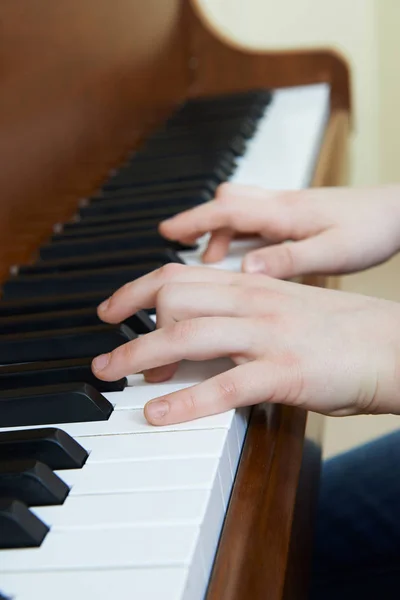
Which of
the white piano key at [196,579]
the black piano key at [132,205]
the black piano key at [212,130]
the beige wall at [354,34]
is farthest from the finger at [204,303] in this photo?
the beige wall at [354,34]

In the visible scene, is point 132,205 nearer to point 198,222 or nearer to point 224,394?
point 198,222

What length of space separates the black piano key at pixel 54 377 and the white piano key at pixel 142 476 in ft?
0.40

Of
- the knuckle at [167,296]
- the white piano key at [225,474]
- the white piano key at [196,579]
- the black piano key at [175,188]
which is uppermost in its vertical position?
the black piano key at [175,188]

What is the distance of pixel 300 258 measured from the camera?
87 centimetres

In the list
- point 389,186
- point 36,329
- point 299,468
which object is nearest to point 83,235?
point 36,329

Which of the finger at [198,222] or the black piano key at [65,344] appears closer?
the black piano key at [65,344]

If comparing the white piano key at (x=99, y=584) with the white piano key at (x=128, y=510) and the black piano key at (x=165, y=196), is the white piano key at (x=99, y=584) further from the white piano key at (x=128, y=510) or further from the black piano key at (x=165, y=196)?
the black piano key at (x=165, y=196)

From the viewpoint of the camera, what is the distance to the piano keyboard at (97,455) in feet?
1.44

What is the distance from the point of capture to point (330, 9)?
2.80 meters

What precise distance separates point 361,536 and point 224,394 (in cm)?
40

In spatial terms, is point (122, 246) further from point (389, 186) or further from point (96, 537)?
point (96, 537)

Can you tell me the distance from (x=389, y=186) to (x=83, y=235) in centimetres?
42

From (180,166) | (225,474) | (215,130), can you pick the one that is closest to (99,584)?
(225,474)

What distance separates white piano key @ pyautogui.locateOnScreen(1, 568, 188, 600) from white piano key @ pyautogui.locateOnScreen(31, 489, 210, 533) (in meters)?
0.04
